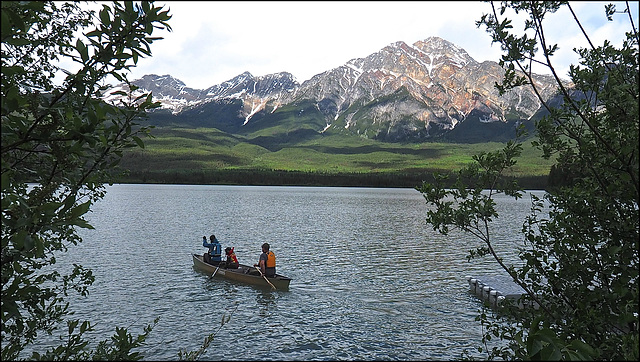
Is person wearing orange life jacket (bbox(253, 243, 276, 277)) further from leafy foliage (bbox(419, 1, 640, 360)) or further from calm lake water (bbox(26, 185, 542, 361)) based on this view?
leafy foliage (bbox(419, 1, 640, 360))

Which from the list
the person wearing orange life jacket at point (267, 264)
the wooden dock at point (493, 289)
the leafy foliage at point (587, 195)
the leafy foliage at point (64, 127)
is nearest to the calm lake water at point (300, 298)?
the wooden dock at point (493, 289)

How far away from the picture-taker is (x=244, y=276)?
1153 inches

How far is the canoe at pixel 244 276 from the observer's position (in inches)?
1088

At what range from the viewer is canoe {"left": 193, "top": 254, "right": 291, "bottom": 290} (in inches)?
1088

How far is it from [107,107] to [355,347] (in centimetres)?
1690

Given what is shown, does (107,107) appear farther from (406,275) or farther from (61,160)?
(406,275)

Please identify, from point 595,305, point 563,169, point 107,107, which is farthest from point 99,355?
point 563,169

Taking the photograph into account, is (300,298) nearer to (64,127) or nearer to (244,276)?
(244,276)

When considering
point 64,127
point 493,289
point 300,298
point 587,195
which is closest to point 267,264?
point 300,298

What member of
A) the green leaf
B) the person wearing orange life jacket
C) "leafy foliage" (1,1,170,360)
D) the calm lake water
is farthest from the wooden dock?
the green leaf

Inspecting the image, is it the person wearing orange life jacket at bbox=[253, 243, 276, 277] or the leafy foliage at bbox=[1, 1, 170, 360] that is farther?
the person wearing orange life jacket at bbox=[253, 243, 276, 277]

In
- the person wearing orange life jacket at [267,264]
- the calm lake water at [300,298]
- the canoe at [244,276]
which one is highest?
the person wearing orange life jacket at [267,264]

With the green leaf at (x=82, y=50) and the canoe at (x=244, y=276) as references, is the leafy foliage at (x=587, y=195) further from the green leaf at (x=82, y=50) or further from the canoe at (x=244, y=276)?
the canoe at (x=244, y=276)

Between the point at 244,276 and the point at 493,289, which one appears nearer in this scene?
the point at 493,289
